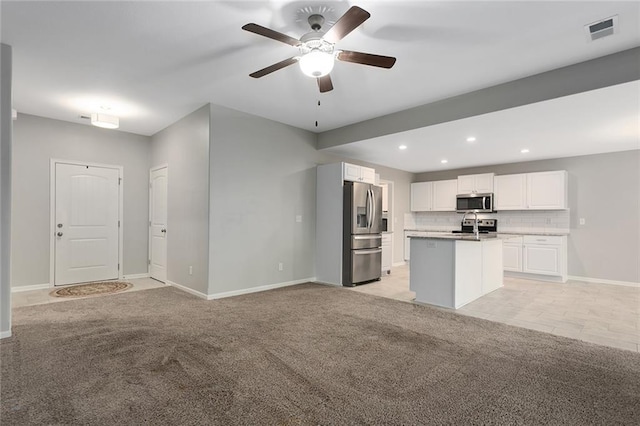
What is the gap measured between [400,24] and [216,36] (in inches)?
62.7

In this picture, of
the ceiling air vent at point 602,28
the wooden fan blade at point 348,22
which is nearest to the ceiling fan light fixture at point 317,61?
the wooden fan blade at point 348,22

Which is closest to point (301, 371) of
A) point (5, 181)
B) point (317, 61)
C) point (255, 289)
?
point (317, 61)

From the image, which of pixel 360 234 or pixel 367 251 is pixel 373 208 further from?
pixel 367 251

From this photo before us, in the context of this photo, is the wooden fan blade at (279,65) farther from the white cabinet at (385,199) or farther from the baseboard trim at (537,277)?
the baseboard trim at (537,277)

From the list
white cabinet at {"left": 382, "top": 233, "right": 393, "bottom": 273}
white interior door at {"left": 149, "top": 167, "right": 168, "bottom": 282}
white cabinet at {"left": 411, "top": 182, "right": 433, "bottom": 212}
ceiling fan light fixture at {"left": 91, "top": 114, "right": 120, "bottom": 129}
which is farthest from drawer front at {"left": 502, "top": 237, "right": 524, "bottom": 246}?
ceiling fan light fixture at {"left": 91, "top": 114, "right": 120, "bottom": 129}

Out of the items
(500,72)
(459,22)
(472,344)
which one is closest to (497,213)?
(500,72)

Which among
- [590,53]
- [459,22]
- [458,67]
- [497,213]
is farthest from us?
[497,213]

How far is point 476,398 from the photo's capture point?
81.5 inches

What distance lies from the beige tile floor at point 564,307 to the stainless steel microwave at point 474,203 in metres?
1.76

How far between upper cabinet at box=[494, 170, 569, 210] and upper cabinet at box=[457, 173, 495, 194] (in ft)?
0.46

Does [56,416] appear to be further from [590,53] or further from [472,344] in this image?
[590,53]

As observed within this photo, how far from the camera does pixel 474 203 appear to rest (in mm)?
7355

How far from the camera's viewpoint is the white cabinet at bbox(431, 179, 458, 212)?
7832mm

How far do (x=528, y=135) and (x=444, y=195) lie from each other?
3.28 metres
